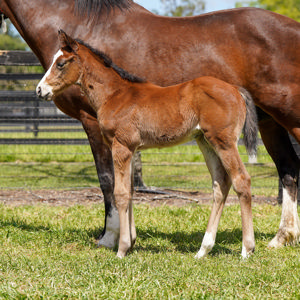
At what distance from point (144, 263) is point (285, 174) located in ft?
6.66

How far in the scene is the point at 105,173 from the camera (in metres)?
4.49

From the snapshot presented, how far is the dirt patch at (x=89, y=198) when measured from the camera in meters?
6.87

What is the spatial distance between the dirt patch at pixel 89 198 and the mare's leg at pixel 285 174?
85.4 inches

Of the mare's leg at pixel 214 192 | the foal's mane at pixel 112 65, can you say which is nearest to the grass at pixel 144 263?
the mare's leg at pixel 214 192

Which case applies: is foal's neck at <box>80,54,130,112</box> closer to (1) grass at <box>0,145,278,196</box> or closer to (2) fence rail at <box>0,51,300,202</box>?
(2) fence rail at <box>0,51,300,202</box>

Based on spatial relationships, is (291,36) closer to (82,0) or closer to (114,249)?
(82,0)

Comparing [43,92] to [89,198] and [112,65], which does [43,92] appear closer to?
[112,65]

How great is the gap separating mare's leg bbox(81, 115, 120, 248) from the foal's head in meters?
0.56

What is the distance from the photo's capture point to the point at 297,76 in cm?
409

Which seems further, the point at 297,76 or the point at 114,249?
the point at 114,249

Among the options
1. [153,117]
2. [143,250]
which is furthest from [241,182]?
[143,250]

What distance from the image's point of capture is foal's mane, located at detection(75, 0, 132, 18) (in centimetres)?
444

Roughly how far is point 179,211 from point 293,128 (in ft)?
7.22

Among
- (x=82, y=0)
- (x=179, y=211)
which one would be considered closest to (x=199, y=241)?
(x=179, y=211)
